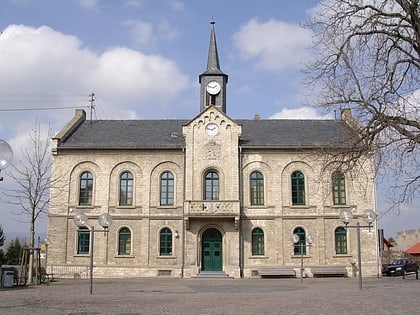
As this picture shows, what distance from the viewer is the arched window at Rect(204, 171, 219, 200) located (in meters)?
32.5

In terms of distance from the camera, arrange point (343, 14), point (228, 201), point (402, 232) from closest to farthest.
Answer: point (343, 14), point (228, 201), point (402, 232)

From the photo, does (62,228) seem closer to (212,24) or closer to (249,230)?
(249,230)

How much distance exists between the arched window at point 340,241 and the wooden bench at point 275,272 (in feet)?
11.2

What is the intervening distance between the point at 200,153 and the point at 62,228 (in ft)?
33.7

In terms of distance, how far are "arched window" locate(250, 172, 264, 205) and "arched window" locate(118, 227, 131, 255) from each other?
27.6 feet

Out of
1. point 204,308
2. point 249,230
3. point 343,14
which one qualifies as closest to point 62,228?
point 249,230

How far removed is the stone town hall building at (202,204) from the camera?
31.8m

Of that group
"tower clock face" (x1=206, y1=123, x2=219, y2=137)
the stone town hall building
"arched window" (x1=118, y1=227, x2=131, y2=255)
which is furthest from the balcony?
"tower clock face" (x1=206, y1=123, x2=219, y2=137)

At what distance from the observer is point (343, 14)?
44.7 feet

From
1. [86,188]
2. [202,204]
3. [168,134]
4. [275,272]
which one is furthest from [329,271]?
[86,188]

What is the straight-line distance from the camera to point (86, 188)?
3344cm

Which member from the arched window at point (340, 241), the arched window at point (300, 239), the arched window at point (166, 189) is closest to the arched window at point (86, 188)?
the arched window at point (166, 189)

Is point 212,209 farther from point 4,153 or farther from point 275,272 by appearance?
point 4,153

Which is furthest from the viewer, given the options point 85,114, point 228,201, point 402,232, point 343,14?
point 402,232
